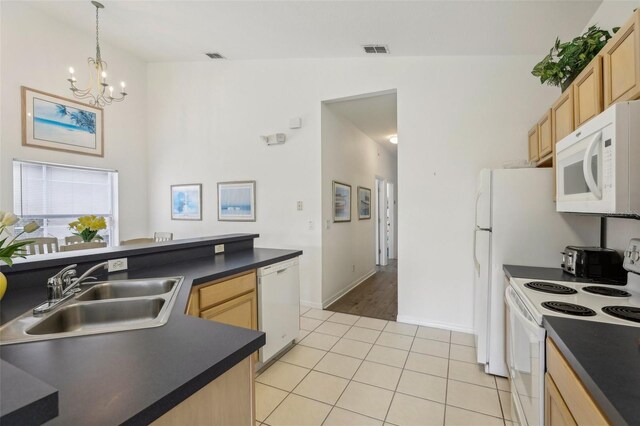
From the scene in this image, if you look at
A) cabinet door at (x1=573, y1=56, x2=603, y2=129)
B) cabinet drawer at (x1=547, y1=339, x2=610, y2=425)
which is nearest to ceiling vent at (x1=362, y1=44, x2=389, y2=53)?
cabinet door at (x1=573, y1=56, x2=603, y2=129)

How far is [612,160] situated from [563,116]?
0.97 meters

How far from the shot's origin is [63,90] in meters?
3.95

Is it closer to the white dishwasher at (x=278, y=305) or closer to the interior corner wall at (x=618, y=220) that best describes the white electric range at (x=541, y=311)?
the interior corner wall at (x=618, y=220)

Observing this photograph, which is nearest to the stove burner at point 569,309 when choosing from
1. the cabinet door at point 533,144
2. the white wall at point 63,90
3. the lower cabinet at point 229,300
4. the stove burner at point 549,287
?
the stove burner at point 549,287

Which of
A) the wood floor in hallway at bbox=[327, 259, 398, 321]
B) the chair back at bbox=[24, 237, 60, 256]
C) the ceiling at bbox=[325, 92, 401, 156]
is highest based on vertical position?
the ceiling at bbox=[325, 92, 401, 156]

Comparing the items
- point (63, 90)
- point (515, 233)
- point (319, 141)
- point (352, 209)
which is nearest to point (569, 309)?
point (515, 233)

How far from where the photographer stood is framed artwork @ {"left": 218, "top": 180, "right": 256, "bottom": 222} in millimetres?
4250

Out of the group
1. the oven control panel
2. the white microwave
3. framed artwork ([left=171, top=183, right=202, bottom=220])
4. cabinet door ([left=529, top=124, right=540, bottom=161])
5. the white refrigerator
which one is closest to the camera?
the white microwave

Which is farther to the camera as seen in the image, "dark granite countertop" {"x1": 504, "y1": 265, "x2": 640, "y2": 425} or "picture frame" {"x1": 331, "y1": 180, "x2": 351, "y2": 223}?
"picture frame" {"x1": 331, "y1": 180, "x2": 351, "y2": 223}

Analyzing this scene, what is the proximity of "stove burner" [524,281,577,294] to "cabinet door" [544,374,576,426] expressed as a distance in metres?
0.58

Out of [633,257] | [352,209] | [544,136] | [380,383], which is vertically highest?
[544,136]

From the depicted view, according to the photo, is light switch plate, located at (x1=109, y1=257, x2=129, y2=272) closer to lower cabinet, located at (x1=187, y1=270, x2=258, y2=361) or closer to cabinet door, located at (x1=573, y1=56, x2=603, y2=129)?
lower cabinet, located at (x1=187, y1=270, x2=258, y2=361)

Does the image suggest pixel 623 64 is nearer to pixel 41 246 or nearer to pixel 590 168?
pixel 590 168

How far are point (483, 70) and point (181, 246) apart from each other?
11.3 feet
